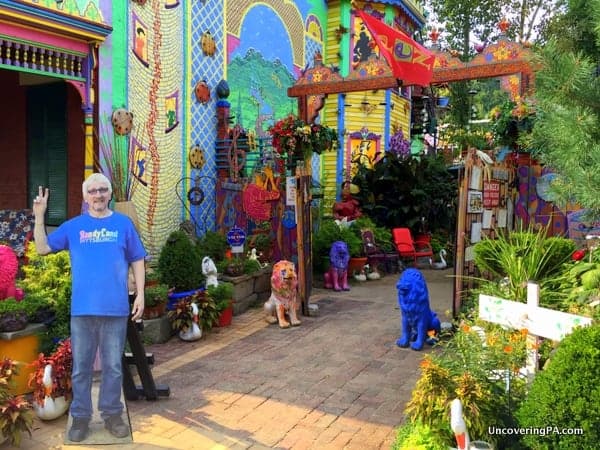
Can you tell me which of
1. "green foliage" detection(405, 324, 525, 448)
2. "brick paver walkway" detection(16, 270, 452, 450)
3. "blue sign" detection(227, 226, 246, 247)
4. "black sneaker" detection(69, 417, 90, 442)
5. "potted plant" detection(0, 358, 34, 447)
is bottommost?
"brick paver walkway" detection(16, 270, 452, 450)

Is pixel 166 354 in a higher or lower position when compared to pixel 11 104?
lower

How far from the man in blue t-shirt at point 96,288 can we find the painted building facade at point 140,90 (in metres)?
3.40

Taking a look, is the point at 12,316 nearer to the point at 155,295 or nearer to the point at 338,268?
the point at 155,295

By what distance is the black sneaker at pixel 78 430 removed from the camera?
3713 millimetres

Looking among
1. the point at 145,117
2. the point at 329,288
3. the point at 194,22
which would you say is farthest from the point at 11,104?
the point at 329,288

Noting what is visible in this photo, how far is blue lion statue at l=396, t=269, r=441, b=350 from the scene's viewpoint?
5.98 metres

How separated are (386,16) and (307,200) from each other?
759 centimetres

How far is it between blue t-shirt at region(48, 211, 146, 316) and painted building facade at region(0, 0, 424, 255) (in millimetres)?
3429

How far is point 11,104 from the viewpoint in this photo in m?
8.48

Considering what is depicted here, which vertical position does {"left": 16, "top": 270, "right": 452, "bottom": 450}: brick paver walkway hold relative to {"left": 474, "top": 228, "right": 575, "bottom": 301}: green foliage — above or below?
below

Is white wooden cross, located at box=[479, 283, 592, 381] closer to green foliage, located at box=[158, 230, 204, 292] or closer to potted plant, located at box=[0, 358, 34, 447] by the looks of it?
potted plant, located at box=[0, 358, 34, 447]

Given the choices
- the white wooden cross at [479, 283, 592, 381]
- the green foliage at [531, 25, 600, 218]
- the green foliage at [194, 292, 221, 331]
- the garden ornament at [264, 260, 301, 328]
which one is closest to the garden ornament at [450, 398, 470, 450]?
the white wooden cross at [479, 283, 592, 381]

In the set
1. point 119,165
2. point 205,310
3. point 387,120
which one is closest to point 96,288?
point 205,310

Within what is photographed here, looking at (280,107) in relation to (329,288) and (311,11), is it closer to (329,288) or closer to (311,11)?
(311,11)
